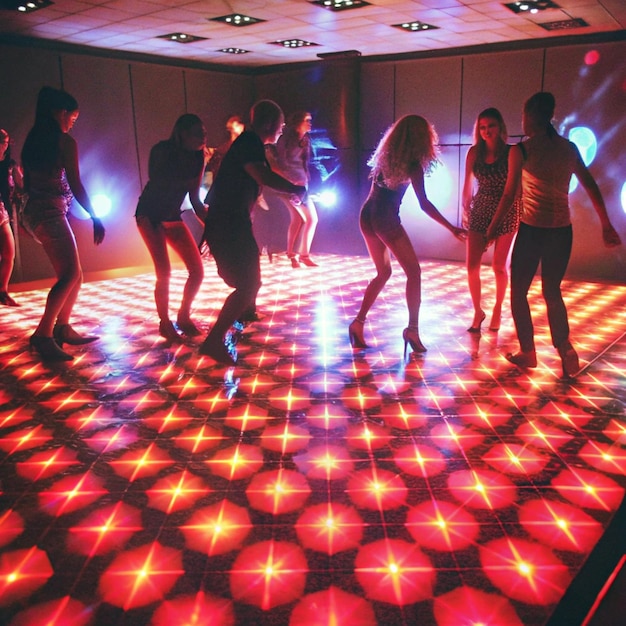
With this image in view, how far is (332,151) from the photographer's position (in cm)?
888

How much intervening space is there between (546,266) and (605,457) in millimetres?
1283

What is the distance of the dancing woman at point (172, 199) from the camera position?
4.19 meters

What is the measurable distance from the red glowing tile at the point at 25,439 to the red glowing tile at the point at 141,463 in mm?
485

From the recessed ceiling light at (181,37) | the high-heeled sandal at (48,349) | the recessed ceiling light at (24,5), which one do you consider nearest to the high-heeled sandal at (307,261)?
the recessed ceiling light at (181,37)

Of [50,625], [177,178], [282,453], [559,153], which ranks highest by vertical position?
[559,153]

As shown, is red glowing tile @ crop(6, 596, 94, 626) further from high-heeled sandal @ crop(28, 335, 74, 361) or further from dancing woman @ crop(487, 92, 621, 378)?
dancing woman @ crop(487, 92, 621, 378)

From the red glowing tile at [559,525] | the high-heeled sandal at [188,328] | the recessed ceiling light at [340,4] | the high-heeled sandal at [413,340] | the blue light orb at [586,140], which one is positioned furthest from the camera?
the blue light orb at [586,140]

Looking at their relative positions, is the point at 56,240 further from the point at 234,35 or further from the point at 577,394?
the point at 234,35

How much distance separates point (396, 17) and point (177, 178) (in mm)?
3210

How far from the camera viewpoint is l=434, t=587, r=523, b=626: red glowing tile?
1764 millimetres

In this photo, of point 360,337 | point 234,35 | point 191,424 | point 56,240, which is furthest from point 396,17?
point 191,424

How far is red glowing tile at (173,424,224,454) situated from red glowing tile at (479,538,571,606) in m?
1.40

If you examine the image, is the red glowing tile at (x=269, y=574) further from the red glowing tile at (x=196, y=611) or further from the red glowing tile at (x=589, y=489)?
the red glowing tile at (x=589, y=489)

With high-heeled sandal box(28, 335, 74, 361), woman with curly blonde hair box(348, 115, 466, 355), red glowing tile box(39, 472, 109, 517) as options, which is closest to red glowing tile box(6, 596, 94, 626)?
red glowing tile box(39, 472, 109, 517)
